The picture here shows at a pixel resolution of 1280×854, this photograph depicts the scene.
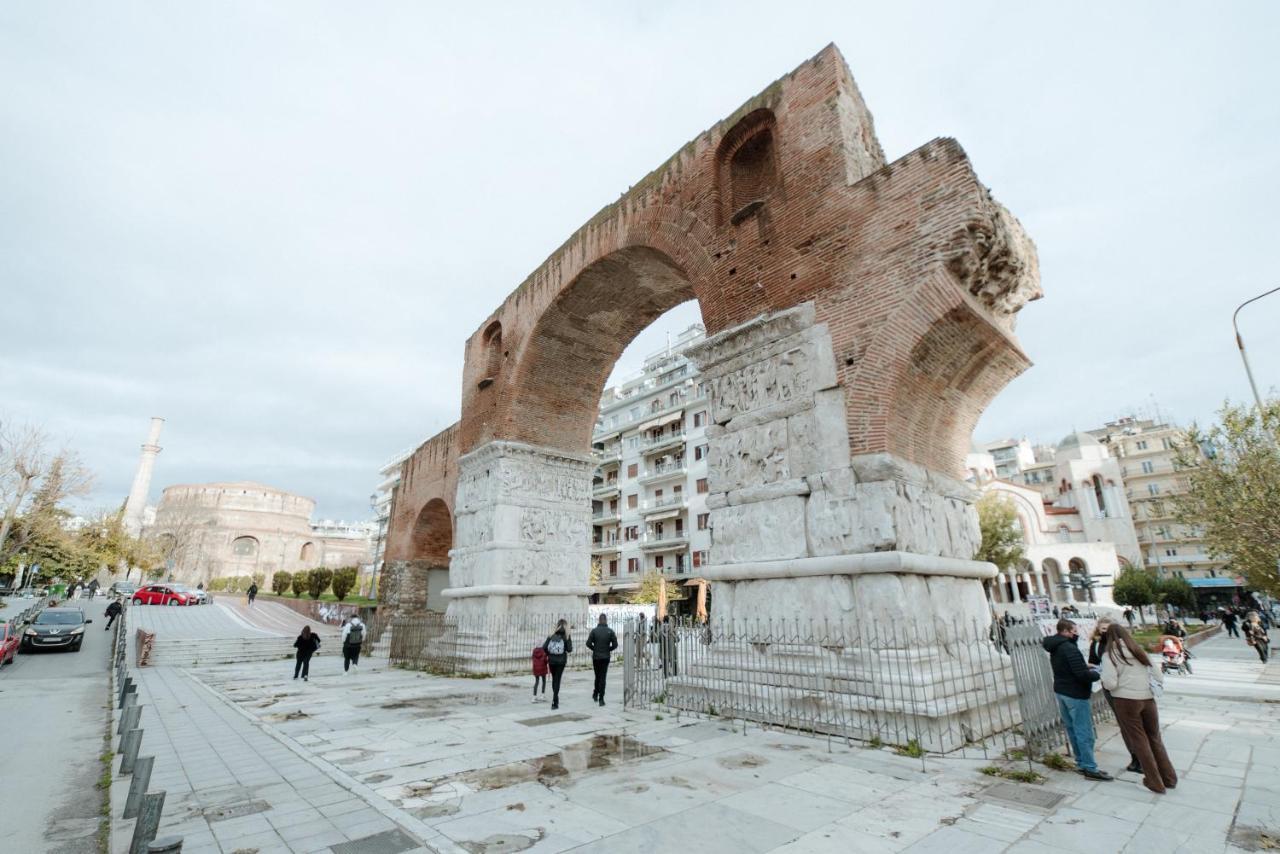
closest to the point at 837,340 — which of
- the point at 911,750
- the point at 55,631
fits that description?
the point at 911,750

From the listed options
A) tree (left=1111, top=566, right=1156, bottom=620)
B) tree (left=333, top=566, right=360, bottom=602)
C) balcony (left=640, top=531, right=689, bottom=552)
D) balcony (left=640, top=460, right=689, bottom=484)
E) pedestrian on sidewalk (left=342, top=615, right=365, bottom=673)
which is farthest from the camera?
balcony (left=640, top=460, right=689, bottom=484)

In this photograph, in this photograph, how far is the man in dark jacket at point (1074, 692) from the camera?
4422 millimetres

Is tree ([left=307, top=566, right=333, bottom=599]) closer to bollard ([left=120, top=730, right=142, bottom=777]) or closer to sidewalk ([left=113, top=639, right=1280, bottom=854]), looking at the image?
sidewalk ([left=113, top=639, right=1280, bottom=854])

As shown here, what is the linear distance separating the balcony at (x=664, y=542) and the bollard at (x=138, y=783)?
30.7 m

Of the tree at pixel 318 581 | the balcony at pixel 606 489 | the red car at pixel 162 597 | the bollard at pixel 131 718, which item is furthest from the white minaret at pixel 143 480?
the bollard at pixel 131 718

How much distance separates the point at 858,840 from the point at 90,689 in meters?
14.6

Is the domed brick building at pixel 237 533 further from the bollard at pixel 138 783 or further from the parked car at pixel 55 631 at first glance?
the bollard at pixel 138 783

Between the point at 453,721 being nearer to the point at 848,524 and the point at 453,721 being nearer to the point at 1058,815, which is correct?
the point at 848,524

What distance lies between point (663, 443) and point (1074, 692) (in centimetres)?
3228

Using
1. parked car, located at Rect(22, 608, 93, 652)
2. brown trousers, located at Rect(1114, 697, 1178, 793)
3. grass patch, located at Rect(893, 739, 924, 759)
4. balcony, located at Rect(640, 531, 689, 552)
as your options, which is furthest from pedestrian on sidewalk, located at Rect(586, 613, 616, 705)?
balcony, located at Rect(640, 531, 689, 552)

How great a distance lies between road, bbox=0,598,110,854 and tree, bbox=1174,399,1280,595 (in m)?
19.8

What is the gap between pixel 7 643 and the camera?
567 inches

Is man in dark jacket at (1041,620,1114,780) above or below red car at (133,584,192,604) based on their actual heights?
below

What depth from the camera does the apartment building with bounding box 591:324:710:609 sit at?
113ft
